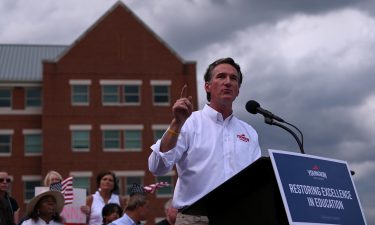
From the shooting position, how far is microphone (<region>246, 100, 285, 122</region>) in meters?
5.16

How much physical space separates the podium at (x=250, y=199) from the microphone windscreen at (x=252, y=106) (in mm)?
1409

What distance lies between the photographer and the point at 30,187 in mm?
48688

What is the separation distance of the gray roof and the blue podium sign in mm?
47176

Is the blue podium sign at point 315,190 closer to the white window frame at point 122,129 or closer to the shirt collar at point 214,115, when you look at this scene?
the shirt collar at point 214,115

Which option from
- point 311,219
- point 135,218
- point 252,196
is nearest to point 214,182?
point 252,196

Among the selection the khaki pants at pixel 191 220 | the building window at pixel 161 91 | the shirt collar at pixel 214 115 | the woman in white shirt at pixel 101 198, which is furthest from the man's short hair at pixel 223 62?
the building window at pixel 161 91

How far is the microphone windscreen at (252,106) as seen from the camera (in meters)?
5.16

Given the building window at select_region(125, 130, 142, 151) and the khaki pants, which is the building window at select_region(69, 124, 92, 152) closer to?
the building window at select_region(125, 130, 142, 151)

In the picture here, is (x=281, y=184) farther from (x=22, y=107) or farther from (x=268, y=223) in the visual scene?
(x=22, y=107)

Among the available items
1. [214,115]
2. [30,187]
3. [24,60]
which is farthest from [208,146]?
[24,60]

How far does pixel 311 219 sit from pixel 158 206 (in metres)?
45.0

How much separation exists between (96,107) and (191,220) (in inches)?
1797

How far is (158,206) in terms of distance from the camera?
48031 mm

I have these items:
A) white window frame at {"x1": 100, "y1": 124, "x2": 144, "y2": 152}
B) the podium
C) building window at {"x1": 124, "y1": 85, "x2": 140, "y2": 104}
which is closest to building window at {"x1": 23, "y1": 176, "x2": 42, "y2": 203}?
white window frame at {"x1": 100, "y1": 124, "x2": 144, "y2": 152}
